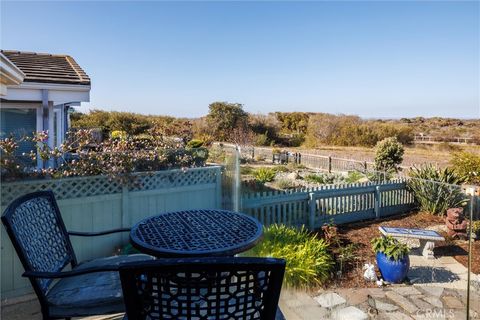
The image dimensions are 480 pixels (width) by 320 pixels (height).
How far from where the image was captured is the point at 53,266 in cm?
217

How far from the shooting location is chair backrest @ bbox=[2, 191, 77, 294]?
1.82 m

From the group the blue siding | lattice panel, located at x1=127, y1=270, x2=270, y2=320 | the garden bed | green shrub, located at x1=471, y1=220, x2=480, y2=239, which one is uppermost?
the blue siding

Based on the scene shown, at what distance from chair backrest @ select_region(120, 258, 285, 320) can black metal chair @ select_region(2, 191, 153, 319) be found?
572 millimetres

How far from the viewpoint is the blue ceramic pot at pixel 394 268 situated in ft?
12.0

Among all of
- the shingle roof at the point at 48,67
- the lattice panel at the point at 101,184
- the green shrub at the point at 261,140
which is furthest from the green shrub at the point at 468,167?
the green shrub at the point at 261,140

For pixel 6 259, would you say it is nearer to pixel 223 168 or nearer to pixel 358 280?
pixel 223 168

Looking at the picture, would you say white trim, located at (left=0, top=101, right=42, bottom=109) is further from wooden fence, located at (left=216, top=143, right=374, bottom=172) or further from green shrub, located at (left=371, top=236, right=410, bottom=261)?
wooden fence, located at (left=216, top=143, right=374, bottom=172)

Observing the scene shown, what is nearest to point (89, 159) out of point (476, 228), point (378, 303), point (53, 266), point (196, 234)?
point (53, 266)

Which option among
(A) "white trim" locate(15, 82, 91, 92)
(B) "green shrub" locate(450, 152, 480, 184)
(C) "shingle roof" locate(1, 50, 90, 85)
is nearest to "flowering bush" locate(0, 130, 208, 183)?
(A) "white trim" locate(15, 82, 91, 92)

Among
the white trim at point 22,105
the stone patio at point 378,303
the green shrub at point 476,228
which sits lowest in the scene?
the stone patio at point 378,303

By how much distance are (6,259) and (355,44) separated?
11.7 meters

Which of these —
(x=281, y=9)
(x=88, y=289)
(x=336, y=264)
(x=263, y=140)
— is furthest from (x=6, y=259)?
(x=263, y=140)

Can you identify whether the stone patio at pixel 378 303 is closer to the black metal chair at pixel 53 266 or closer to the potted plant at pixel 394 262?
the potted plant at pixel 394 262

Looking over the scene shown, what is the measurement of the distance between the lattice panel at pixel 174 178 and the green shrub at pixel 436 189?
4743 millimetres
